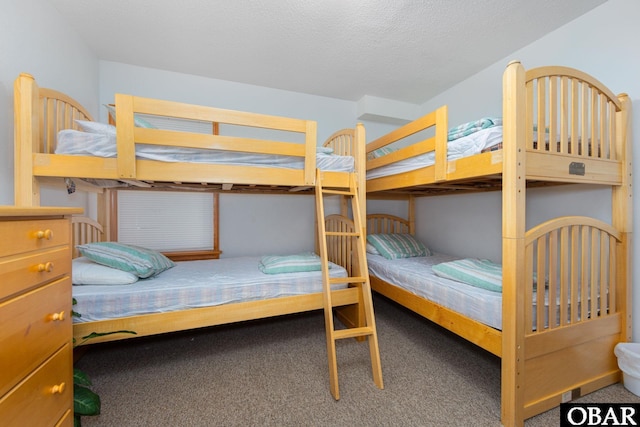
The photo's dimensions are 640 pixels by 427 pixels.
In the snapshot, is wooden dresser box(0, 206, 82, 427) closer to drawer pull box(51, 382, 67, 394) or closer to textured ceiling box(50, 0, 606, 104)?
drawer pull box(51, 382, 67, 394)

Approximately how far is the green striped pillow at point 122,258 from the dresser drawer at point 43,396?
76 cm

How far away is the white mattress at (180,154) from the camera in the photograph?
1.51m

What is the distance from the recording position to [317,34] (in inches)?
86.8

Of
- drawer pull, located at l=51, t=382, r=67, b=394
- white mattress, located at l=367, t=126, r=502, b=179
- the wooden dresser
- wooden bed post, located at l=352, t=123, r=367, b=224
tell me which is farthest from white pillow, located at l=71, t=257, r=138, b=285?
white mattress, located at l=367, t=126, r=502, b=179

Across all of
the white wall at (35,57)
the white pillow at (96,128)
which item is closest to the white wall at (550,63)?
the white pillow at (96,128)

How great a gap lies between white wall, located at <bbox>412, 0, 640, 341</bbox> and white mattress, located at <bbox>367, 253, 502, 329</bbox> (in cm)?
46

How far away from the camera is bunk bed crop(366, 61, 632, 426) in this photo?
1286mm

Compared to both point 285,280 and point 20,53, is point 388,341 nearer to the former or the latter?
point 285,280

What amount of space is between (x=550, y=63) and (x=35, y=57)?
3.86 meters

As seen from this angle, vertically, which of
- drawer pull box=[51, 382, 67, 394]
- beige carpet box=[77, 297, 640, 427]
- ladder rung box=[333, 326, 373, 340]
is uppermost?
drawer pull box=[51, 382, 67, 394]

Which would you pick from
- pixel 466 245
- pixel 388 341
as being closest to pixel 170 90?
pixel 388 341

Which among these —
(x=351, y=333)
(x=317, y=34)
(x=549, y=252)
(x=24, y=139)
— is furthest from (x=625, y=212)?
(x=24, y=139)

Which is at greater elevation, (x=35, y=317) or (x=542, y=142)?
(x=542, y=142)

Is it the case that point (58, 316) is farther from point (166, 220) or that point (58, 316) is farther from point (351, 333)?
point (166, 220)
